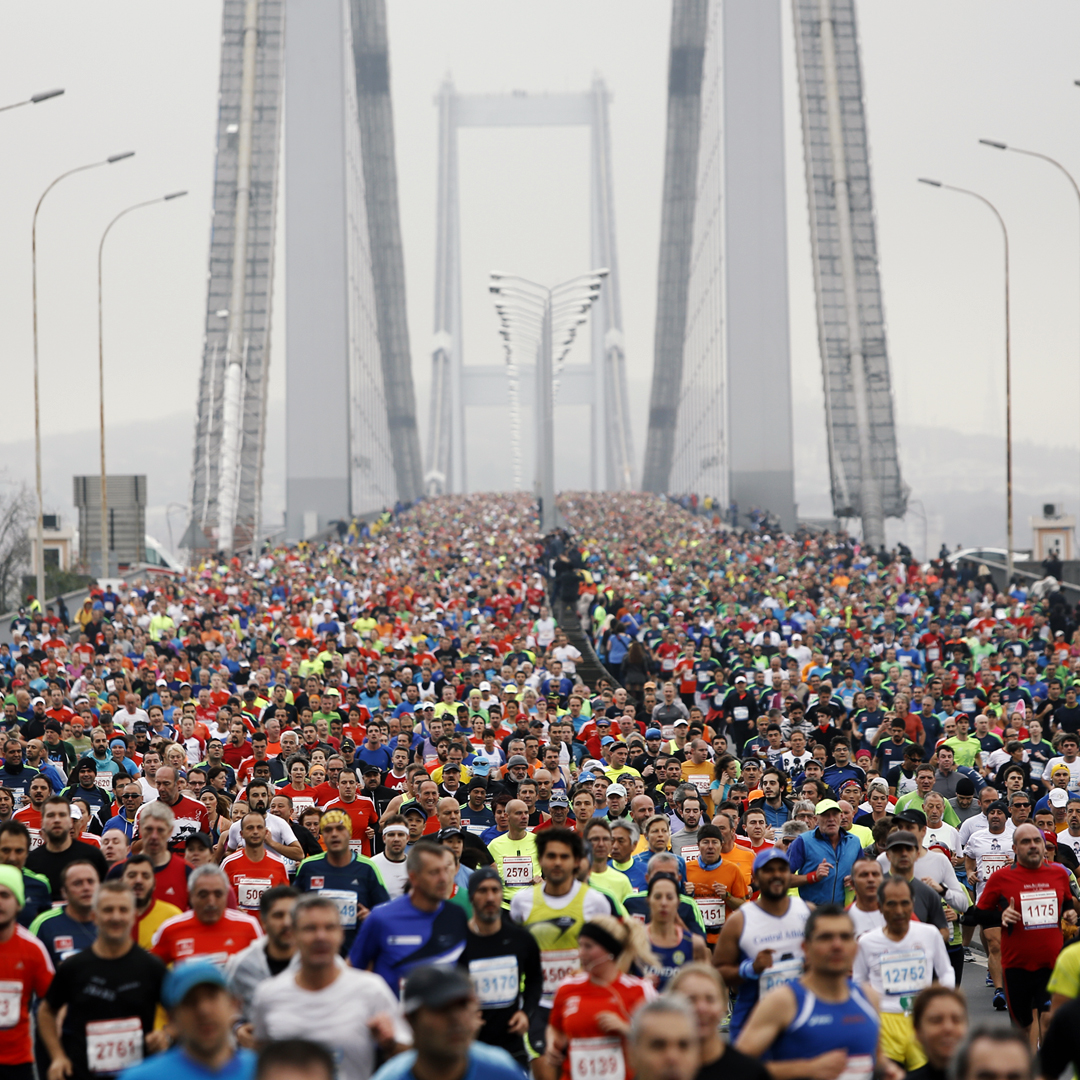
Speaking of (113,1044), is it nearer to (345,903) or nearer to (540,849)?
(540,849)

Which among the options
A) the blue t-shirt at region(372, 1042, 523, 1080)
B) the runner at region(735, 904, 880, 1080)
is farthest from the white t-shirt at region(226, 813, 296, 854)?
the blue t-shirt at region(372, 1042, 523, 1080)

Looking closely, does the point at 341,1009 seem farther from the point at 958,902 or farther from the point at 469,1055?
the point at 958,902

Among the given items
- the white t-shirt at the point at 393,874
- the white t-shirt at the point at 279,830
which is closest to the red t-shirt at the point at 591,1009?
the white t-shirt at the point at 393,874

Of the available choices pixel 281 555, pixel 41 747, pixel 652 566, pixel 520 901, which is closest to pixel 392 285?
pixel 281 555

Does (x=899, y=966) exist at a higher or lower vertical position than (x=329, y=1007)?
lower

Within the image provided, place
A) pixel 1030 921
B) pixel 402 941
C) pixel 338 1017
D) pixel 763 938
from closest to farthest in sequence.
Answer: pixel 338 1017 → pixel 402 941 → pixel 763 938 → pixel 1030 921

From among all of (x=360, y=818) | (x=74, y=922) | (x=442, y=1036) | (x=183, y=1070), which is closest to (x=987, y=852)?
(x=360, y=818)

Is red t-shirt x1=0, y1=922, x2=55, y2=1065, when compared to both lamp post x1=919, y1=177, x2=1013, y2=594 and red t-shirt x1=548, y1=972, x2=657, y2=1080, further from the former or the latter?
lamp post x1=919, y1=177, x2=1013, y2=594
